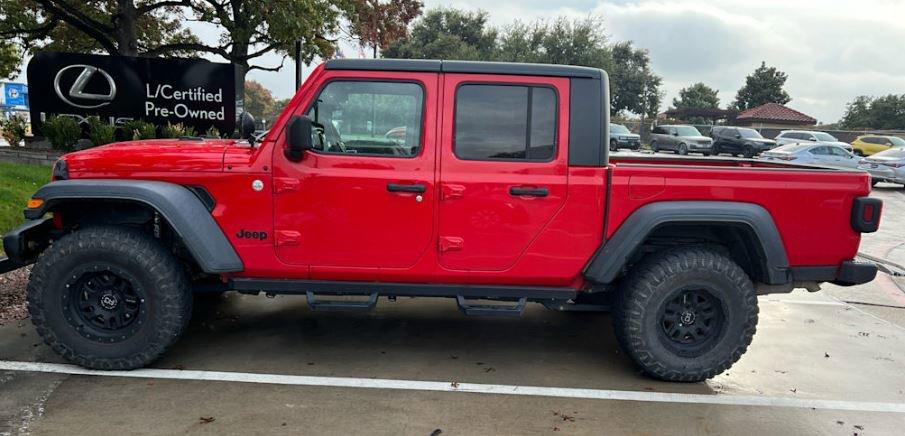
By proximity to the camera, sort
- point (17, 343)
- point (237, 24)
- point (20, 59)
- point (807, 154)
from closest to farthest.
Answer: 1. point (17, 343)
2. point (237, 24)
3. point (20, 59)
4. point (807, 154)

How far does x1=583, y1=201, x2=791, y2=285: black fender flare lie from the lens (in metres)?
3.61

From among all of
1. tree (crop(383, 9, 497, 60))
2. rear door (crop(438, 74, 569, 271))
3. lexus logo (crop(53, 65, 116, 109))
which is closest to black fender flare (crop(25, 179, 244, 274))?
rear door (crop(438, 74, 569, 271))

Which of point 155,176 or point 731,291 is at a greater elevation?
point 155,176

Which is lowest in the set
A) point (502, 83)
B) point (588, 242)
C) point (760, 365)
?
point (760, 365)

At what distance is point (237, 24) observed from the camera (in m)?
14.9

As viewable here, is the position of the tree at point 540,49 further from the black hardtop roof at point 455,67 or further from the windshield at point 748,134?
the black hardtop roof at point 455,67

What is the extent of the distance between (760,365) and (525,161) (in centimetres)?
238

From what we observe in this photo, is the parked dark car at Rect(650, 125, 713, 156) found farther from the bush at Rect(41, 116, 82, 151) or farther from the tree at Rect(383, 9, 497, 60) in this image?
the bush at Rect(41, 116, 82, 151)

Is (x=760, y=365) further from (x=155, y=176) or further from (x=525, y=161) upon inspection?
(x=155, y=176)

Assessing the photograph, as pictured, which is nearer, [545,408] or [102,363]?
[545,408]

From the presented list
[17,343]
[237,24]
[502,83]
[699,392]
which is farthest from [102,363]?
[237,24]

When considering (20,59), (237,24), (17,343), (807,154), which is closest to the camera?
(17,343)

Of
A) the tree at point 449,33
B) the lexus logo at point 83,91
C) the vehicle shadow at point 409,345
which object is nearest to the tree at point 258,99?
the tree at point 449,33

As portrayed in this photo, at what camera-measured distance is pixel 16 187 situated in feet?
25.6
